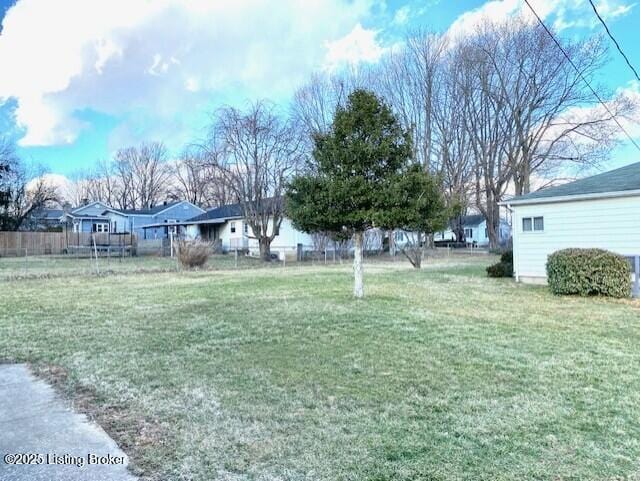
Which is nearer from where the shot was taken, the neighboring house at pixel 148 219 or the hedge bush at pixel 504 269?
the hedge bush at pixel 504 269

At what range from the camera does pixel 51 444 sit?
9.61ft

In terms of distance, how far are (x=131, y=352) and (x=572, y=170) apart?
3070cm

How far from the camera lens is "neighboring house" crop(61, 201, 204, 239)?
39.8m

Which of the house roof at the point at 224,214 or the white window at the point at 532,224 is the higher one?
the house roof at the point at 224,214

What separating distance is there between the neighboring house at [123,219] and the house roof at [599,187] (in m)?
33.3

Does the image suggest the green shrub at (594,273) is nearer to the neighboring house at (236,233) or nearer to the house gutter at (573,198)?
the house gutter at (573,198)

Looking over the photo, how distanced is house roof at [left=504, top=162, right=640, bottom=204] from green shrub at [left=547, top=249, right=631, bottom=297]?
5.79 feet

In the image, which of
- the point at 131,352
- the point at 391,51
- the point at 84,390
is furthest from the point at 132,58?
the point at 391,51

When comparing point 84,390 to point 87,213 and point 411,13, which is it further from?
point 87,213

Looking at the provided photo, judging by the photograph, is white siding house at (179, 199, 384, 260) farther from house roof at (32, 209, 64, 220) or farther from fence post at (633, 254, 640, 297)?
fence post at (633, 254, 640, 297)

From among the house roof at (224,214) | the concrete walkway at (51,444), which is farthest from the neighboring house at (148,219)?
the concrete walkway at (51,444)

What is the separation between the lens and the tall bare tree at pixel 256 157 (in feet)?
82.6

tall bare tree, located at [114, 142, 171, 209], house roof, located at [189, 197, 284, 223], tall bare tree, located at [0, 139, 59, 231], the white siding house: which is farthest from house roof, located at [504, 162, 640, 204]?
tall bare tree, located at [114, 142, 171, 209]

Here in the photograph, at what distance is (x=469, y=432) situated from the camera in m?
3.07
